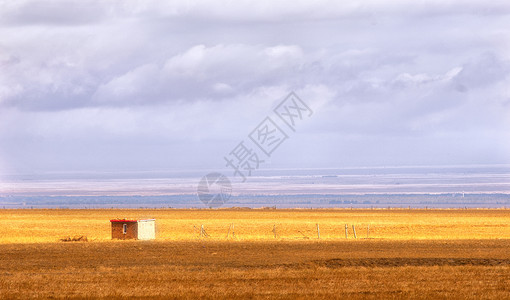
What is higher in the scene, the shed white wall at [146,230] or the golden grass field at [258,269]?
the shed white wall at [146,230]

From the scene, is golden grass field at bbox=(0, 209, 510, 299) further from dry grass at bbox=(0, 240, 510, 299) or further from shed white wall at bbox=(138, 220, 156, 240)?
shed white wall at bbox=(138, 220, 156, 240)

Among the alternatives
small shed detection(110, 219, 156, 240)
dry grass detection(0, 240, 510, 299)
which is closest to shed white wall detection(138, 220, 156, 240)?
small shed detection(110, 219, 156, 240)

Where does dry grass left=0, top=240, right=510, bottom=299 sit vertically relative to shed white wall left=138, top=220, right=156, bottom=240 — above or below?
below

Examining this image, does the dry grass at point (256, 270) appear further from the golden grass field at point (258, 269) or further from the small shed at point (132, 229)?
the small shed at point (132, 229)

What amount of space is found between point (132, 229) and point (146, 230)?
101 centimetres

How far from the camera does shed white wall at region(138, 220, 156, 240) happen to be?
2110 inches

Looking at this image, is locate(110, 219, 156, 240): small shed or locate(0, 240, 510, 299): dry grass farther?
locate(110, 219, 156, 240): small shed

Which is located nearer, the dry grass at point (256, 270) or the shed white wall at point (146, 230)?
the dry grass at point (256, 270)

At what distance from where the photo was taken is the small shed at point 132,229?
176 feet

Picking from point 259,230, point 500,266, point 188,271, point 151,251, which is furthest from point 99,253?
point 259,230

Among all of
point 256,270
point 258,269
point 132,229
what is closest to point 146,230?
point 132,229

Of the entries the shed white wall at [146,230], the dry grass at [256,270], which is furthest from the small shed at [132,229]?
the dry grass at [256,270]

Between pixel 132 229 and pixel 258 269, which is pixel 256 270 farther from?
pixel 132 229

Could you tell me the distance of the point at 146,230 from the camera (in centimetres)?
5434
